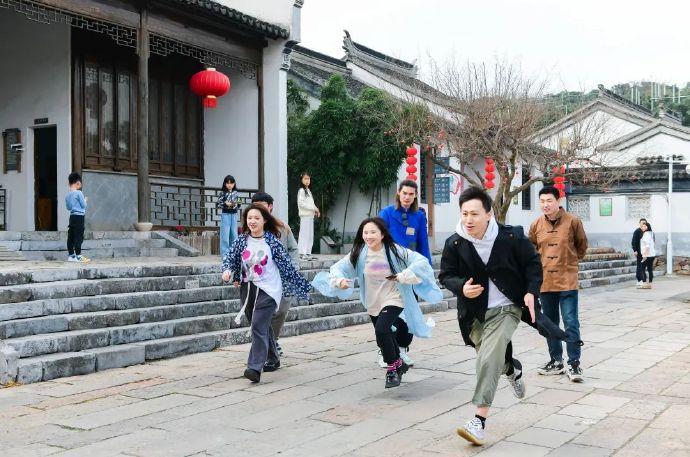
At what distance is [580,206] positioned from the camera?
27.5 metres

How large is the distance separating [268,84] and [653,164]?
16.8 meters

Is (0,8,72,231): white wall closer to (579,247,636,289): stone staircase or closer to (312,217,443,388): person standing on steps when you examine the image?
(312,217,443,388): person standing on steps

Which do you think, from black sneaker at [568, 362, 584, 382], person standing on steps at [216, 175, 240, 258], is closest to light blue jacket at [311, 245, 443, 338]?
black sneaker at [568, 362, 584, 382]

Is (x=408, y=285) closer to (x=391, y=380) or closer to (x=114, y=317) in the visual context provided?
(x=391, y=380)

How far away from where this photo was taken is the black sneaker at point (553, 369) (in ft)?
21.1

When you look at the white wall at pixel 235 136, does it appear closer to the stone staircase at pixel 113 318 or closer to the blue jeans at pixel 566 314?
the stone staircase at pixel 113 318

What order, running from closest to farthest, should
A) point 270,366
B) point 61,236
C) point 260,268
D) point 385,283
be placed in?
point 385,283 → point 260,268 → point 270,366 → point 61,236

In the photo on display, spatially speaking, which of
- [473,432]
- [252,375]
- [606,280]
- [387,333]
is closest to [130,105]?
[252,375]

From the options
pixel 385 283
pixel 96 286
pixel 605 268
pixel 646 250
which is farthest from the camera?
pixel 605 268

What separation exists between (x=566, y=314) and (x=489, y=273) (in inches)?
83.4

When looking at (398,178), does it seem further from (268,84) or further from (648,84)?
(648,84)

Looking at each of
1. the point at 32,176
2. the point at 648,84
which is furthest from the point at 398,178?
the point at 648,84

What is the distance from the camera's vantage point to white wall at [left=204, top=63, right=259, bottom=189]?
14992 millimetres

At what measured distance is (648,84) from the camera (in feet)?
176
